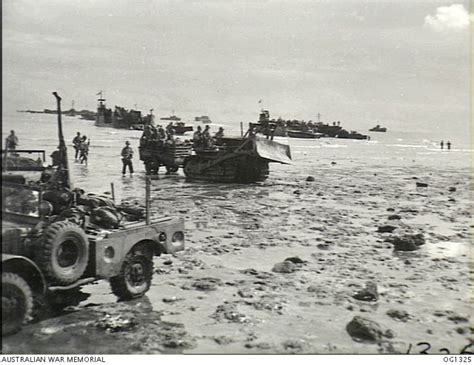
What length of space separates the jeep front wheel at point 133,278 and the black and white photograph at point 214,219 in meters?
0.02

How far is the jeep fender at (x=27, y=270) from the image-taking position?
428 cm

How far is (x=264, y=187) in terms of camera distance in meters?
13.9

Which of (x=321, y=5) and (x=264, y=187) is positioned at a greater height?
(x=321, y=5)

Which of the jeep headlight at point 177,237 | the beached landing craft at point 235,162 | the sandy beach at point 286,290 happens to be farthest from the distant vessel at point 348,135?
the jeep headlight at point 177,237

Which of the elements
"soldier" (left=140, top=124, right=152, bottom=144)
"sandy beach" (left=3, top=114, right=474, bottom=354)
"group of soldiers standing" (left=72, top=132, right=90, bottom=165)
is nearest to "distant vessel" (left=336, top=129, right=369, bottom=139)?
"soldier" (left=140, top=124, right=152, bottom=144)

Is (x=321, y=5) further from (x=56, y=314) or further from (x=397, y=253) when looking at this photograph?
(x=56, y=314)

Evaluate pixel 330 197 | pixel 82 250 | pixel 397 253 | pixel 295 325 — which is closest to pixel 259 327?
pixel 295 325

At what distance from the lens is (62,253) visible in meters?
4.66

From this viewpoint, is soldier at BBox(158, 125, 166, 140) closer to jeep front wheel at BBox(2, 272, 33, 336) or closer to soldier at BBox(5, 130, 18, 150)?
soldier at BBox(5, 130, 18, 150)

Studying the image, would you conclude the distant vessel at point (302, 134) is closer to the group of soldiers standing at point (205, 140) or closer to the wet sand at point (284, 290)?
the group of soldiers standing at point (205, 140)

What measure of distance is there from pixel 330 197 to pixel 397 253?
17.0 feet

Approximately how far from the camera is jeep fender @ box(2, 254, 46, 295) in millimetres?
4282

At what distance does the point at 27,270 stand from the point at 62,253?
0.34m

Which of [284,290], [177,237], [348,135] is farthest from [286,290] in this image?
[348,135]
